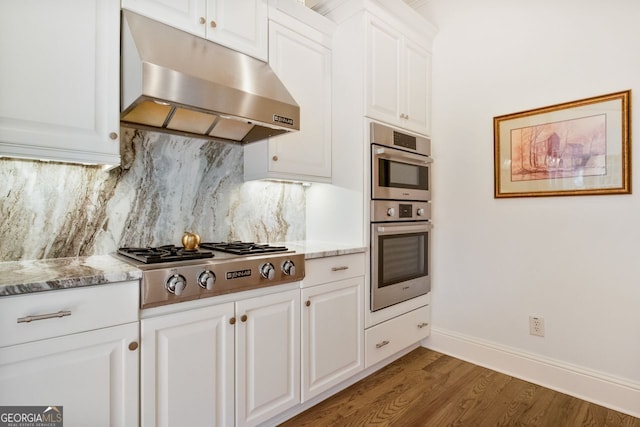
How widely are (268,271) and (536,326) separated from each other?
1906mm

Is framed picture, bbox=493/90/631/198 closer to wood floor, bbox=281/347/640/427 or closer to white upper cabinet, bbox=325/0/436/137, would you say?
white upper cabinet, bbox=325/0/436/137

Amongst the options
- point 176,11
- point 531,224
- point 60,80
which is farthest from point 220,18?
point 531,224

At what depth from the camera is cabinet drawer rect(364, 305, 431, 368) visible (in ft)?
7.29

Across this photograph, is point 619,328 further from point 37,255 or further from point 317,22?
point 37,255

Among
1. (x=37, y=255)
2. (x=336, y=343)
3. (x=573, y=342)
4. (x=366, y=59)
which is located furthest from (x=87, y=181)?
(x=573, y=342)

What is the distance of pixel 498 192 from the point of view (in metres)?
2.42

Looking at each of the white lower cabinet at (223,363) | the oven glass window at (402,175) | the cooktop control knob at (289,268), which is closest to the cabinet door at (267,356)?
the white lower cabinet at (223,363)

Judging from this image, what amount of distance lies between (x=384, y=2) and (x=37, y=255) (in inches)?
98.1

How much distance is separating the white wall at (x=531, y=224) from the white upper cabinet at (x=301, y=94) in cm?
105

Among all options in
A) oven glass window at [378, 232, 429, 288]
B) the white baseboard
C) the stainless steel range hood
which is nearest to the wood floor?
the white baseboard

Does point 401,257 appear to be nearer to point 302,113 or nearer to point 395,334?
point 395,334

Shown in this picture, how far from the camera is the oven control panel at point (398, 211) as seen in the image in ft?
7.34

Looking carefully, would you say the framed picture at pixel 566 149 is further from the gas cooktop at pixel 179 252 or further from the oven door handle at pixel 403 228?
the gas cooktop at pixel 179 252

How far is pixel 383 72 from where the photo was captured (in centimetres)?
232
